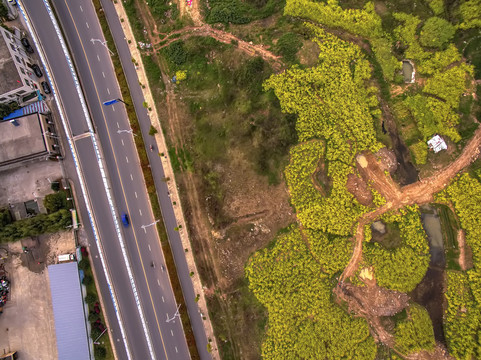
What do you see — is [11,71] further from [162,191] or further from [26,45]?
[162,191]

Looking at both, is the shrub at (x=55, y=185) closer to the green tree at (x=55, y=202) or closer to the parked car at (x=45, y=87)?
the green tree at (x=55, y=202)

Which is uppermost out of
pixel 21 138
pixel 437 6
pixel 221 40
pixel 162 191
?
pixel 221 40

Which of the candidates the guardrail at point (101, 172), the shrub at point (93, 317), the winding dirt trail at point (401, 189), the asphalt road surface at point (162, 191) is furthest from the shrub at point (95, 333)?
the winding dirt trail at point (401, 189)

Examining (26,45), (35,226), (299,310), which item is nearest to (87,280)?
(35,226)

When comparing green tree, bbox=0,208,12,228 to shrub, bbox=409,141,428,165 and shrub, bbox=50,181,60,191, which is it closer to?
shrub, bbox=50,181,60,191

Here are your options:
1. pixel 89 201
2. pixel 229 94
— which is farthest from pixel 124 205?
pixel 229 94

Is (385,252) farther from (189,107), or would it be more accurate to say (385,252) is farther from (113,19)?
(113,19)
